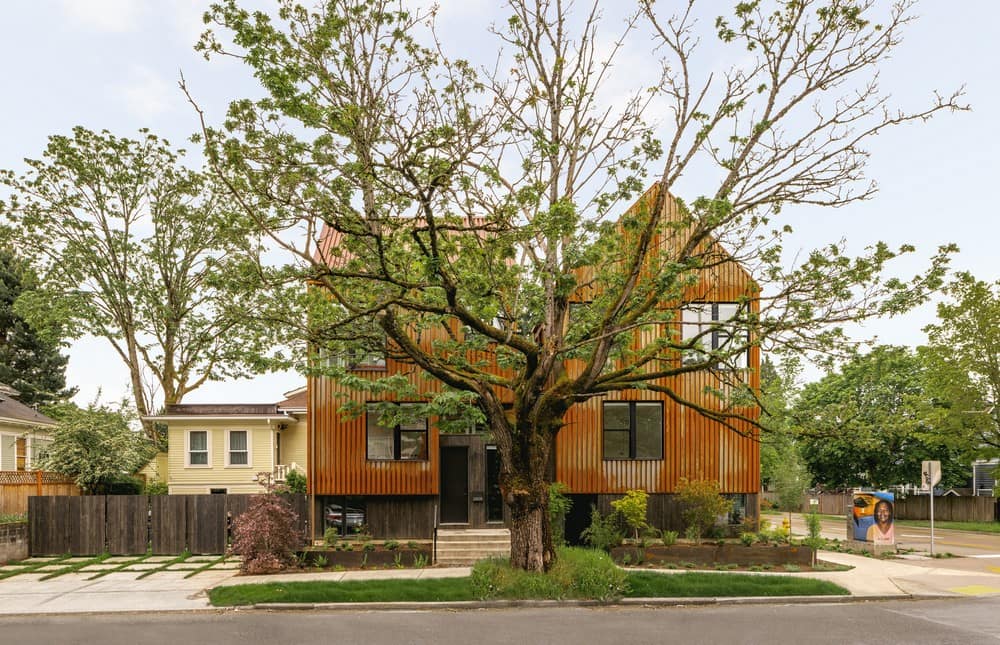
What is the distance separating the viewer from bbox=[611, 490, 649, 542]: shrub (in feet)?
62.2

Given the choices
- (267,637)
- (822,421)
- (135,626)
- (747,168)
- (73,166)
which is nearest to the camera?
(267,637)

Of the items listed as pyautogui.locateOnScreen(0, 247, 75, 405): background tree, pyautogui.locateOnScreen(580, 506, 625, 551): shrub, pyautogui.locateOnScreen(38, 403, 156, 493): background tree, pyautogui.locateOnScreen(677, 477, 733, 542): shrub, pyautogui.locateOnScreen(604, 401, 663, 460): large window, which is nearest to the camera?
pyautogui.locateOnScreen(580, 506, 625, 551): shrub

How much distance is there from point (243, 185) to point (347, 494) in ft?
34.8

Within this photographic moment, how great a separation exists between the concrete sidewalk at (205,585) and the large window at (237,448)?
42.2 feet

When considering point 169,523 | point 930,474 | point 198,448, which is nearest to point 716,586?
point 930,474

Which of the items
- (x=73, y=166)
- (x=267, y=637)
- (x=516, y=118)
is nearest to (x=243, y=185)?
(x=516, y=118)

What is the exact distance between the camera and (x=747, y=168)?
14570mm

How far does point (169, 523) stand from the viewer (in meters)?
21.9

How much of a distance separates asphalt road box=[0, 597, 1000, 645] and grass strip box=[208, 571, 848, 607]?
22.8 inches

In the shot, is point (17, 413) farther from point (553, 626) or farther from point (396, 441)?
point (553, 626)

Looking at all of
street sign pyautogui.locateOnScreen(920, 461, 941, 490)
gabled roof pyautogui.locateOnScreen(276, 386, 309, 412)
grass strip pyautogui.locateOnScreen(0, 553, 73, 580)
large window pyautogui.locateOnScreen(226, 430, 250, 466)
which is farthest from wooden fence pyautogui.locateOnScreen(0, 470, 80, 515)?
street sign pyautogui.locateOnScreen(920, 461, 941, 490)

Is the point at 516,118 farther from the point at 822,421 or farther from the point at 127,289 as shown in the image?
the point at 127,289

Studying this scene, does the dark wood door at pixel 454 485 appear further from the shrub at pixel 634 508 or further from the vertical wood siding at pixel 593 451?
the shrub at pixel 634 508

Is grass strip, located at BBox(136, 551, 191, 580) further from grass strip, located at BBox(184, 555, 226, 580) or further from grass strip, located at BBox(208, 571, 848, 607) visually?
grass strip, located at BBox(208, 571, 848, 607)
